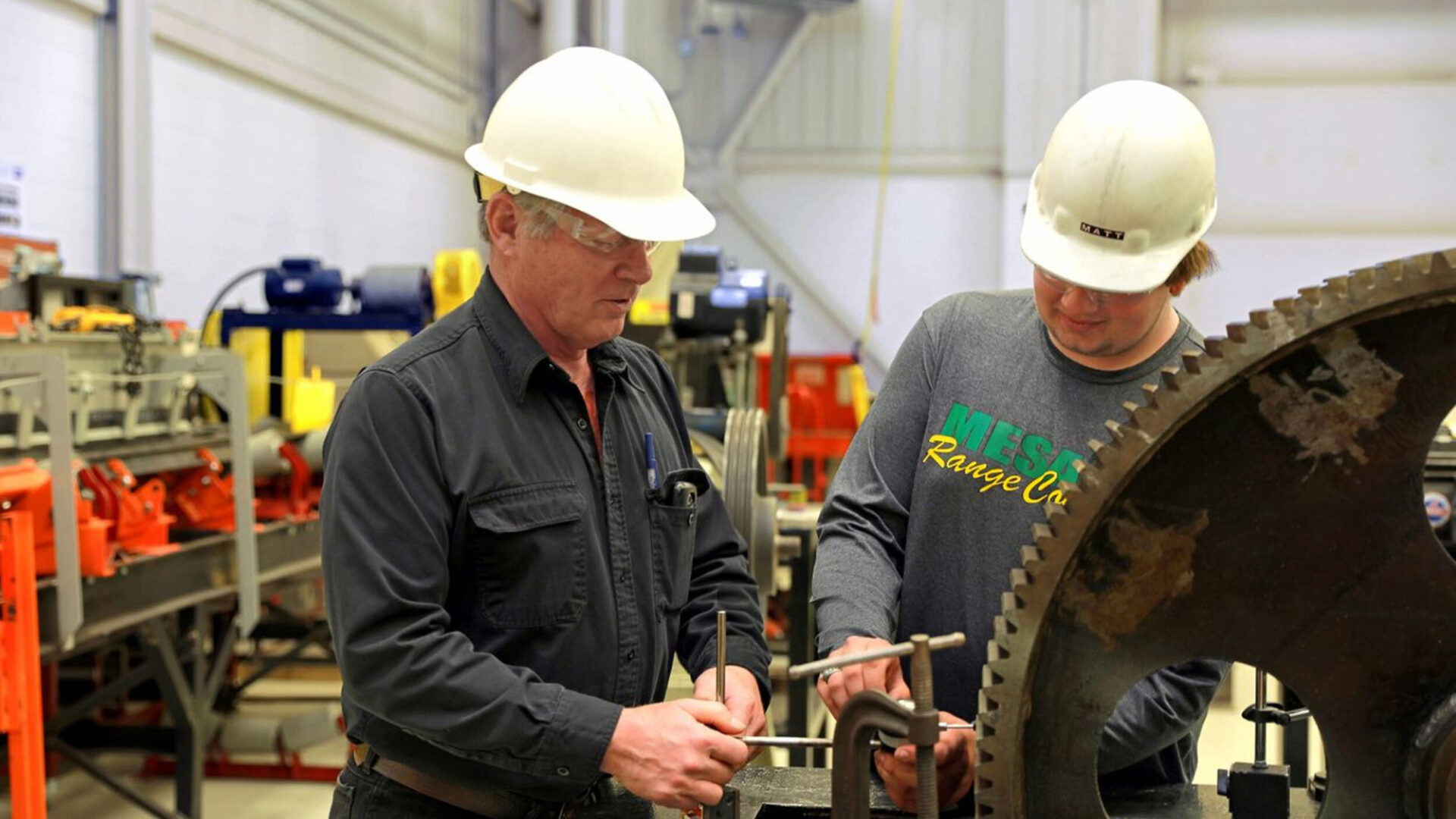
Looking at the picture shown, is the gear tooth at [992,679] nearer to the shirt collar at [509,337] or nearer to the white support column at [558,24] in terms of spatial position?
the shirt collar at [509,337]

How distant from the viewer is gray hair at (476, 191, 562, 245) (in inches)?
49.8

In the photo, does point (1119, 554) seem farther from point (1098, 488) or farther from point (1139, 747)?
point (1139, 747)

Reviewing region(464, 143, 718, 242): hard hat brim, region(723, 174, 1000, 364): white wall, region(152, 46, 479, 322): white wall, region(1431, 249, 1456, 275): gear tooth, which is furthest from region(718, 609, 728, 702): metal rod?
region(723, 174, 1000, 364): white wall

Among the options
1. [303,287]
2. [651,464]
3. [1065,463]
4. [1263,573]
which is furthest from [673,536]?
[303,287]

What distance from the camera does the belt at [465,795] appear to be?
4.09 feet

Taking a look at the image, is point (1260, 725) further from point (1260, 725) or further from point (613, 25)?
point (613, 25)

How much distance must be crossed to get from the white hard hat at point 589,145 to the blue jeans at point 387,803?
0.57 meters

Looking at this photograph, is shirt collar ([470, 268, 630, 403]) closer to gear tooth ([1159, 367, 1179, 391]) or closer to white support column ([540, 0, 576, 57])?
gear tooth ([1159, 367, 1179, 391])

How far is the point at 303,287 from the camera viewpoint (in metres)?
4.70

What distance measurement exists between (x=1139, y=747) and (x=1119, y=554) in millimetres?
377

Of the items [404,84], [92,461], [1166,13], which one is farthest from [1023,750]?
[1166,13]

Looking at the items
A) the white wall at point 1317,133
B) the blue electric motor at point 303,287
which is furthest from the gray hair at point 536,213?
the white wall at point 1317,133

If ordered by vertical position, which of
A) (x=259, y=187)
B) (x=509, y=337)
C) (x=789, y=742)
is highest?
(x=259, y=187)

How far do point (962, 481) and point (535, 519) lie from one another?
19.0 inches
